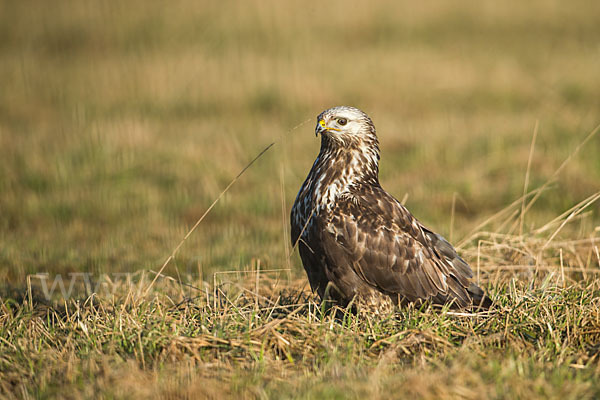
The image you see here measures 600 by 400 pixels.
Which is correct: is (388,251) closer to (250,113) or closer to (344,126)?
(344,126)

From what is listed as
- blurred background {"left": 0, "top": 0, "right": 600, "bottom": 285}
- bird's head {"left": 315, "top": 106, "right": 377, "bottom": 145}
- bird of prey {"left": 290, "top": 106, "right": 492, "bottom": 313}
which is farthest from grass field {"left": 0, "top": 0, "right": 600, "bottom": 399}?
bird's head {"left": 315, "top": 106, "right": 377, "bottom": 145}

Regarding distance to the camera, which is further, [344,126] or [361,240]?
[344,126]

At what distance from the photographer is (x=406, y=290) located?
4.68 meters

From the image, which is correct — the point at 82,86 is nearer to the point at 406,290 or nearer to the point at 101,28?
the point at 101,28

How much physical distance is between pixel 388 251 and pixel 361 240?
18 centimetres

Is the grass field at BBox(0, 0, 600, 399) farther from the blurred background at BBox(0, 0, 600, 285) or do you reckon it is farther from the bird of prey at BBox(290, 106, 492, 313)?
the bird of prey at BBox(290, 106, 492, 313)

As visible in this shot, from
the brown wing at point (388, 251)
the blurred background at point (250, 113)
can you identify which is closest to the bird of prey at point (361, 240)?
the brown wing at point (388, 251)

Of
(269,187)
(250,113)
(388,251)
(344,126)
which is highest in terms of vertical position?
(344,126)

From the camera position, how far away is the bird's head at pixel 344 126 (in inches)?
188

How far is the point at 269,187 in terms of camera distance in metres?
8.94

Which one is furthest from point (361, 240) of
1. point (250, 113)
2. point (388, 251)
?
point (250, 113)

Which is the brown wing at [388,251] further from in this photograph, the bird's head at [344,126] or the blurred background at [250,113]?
the blurred background at [250,113]

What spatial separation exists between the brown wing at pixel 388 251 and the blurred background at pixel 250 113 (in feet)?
2.14

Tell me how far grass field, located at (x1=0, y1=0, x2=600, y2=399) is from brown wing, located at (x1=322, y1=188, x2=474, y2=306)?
25cm
